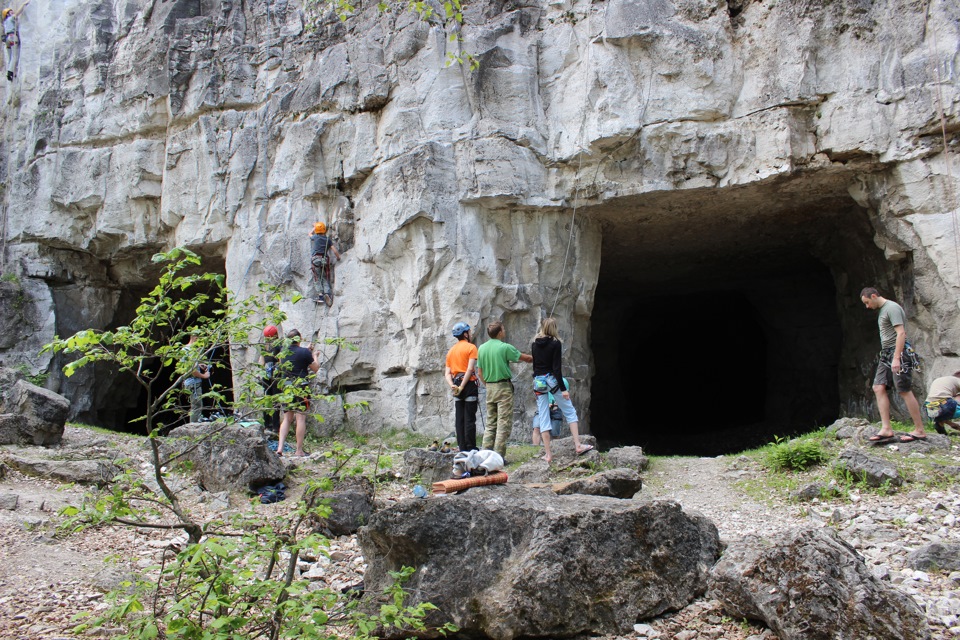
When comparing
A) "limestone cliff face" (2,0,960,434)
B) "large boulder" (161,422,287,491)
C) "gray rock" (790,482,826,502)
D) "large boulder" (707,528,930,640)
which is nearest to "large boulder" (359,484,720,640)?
"large boulder" (707,528,930,640)

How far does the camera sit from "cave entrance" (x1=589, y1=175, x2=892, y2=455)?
420 inches

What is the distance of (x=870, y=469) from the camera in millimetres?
6082

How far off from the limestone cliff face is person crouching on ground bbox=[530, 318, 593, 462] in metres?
2.23

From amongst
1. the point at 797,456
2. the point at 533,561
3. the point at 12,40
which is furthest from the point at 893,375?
the point at 12,40

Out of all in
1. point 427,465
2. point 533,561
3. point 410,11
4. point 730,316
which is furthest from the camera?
point 730,316

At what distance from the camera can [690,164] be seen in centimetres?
958

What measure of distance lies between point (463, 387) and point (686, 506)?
238cm

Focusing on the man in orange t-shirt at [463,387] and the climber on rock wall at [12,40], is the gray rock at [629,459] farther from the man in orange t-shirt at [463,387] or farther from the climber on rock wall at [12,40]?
the climber on rock wall at [12,40]

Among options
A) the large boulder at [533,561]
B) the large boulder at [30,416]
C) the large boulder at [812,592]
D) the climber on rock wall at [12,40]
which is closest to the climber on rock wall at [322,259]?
the large boulder at [30,416]

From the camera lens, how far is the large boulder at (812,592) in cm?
345

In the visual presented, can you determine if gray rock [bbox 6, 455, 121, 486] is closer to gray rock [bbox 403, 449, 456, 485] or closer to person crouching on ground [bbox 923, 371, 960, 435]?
gray rock [bbox 403, 449, 456, 485]

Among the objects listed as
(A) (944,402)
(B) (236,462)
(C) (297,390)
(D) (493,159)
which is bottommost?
(B) (236,462)

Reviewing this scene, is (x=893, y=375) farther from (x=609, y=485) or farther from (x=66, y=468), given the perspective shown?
(x=66, y=468)

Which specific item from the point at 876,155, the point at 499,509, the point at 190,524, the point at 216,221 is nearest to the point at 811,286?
the point at 876,155
